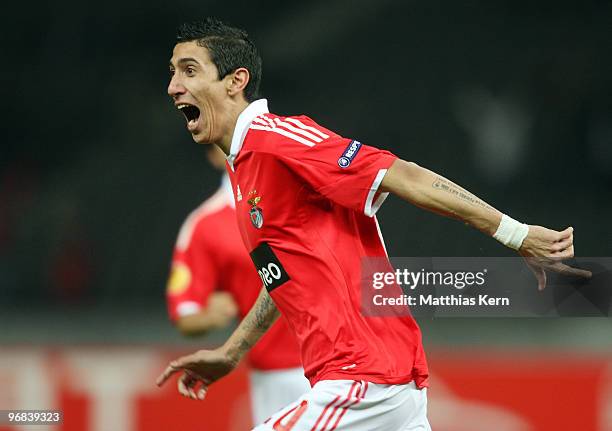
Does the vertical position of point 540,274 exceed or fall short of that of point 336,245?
it falls short

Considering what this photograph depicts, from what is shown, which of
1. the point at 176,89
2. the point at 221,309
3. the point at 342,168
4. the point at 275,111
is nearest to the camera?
the point at 342,168

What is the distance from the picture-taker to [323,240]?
11.0 ft

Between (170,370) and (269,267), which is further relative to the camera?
(170,370)

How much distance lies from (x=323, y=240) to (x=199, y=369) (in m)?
0.85

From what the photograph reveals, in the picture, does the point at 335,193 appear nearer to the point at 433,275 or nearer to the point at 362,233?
the point at 362,233

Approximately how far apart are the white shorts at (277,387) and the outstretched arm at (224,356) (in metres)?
1.63

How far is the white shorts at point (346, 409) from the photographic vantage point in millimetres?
3258

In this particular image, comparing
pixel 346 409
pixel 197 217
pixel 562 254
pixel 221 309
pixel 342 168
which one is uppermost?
pixel 197 217

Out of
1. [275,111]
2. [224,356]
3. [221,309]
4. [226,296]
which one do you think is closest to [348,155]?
[224,356]

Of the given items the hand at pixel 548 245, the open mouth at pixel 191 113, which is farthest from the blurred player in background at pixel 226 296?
the hand at pixel 548 245

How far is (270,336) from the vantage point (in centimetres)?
550

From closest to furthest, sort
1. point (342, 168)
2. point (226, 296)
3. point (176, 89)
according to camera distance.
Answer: point (342, 168)
point (176, 89)
point (226, 296)

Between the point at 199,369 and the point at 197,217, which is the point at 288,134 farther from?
the point at 197,217

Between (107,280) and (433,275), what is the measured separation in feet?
15.7
